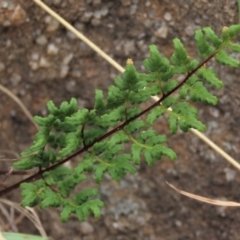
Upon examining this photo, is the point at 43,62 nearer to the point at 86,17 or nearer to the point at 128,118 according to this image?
→ the point at 86,17

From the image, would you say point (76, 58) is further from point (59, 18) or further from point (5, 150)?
point (5, 150)

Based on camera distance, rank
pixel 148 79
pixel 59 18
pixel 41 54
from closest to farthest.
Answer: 1. pixel 148 79
2. pixel 59 18
3. pixel 41 54

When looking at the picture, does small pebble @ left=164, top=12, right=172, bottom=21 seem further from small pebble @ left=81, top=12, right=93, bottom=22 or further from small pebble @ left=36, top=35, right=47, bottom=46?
small pebble @ left=36, top=35, right=47, bottom=46

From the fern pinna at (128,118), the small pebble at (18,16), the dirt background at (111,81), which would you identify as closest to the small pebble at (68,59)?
the dirt background at (111,81)

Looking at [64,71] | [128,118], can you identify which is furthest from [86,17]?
[128,118]

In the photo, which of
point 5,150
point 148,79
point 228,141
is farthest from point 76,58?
point 148,79

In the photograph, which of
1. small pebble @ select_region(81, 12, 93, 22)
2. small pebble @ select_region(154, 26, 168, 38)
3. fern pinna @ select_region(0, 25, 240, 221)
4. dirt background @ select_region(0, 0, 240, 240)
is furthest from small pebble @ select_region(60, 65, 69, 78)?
fern pinna @ select_region(0, 25, 240, 221)

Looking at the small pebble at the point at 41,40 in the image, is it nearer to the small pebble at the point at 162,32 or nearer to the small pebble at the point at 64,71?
the small pebble at the point at 64,71
